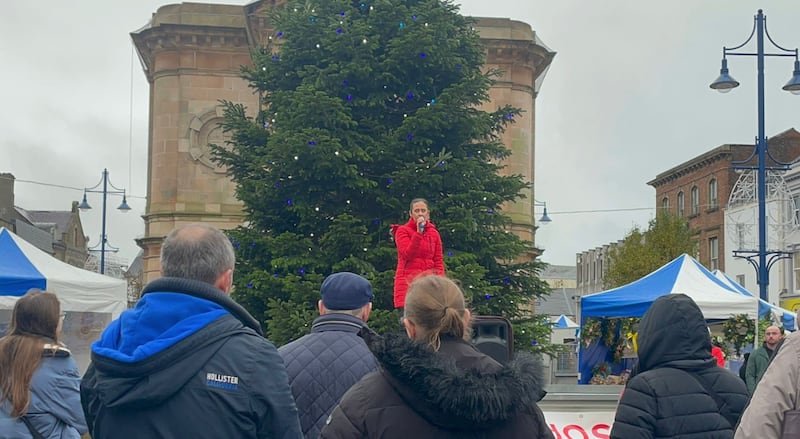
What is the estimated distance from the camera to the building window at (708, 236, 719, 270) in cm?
6244

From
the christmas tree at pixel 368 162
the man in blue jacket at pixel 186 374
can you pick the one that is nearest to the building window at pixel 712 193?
the christmas tree at pixel 368 162

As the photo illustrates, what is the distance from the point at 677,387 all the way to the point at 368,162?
31.7 ft

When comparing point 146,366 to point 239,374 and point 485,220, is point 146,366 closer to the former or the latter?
point 239,374

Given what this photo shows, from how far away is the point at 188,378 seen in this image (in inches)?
132

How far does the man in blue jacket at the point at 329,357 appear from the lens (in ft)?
16.1

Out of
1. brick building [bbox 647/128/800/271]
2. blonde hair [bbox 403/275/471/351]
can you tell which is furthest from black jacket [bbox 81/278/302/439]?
brick building [bbox 647/128/800/271]

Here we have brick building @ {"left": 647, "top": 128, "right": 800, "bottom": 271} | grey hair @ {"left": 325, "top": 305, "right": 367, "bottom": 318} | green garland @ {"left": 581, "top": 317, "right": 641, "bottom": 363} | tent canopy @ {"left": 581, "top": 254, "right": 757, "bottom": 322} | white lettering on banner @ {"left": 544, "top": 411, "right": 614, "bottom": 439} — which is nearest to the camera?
grey hair @ {"left": 325, "top": 305, "right": 367, "bottom": 318}

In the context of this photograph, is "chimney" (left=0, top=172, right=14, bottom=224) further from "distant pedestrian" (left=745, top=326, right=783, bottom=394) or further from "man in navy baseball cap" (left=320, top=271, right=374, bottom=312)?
"man in navy baseball cap" (left=320, top=271, right=374, bottom=312)

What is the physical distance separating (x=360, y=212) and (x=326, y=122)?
1.60 m

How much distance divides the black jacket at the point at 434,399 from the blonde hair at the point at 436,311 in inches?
5.3

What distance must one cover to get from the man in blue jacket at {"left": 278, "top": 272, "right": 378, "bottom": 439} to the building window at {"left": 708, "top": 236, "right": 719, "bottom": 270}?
199 ft

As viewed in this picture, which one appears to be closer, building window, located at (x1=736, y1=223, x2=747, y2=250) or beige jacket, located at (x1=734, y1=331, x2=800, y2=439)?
beige jacket, located at (x1=734, y1=331, x2=800, y2=439)

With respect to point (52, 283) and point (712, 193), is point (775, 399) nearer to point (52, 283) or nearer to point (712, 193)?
point (52, 283)

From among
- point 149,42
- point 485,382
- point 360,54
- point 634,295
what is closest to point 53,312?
point 485,382
